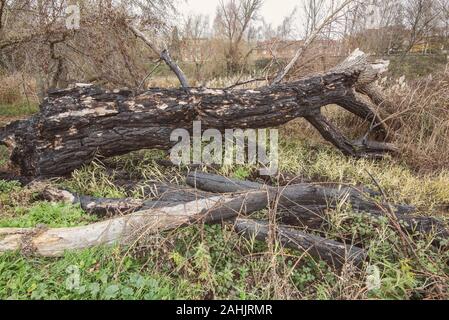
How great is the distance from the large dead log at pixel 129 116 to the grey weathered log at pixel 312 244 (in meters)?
1.69

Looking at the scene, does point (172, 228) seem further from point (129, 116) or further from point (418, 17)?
point (418, 17)

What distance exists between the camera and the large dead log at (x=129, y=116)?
10.8 feet

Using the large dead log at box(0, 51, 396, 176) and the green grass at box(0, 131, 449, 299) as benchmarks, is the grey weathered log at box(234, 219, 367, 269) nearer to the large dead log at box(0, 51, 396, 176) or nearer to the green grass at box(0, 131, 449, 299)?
the green grass at box(0, 131, 449, 299)

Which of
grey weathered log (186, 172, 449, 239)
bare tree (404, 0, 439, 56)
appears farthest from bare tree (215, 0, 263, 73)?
grey weathered log (186, 172, 449, 239)

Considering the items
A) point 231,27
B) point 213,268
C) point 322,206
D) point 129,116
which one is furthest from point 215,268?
point 231,27

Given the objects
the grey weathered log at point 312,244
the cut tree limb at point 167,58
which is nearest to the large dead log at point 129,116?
the cut tree limb at point 167,58

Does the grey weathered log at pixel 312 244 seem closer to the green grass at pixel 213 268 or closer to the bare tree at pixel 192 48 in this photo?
the green grass at pixel 213 268

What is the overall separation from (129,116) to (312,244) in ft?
7.73

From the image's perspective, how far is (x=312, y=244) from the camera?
90.4 inches

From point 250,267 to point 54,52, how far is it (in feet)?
17.0

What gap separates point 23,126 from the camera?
354cm

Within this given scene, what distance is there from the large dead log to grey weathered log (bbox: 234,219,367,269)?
169cm
